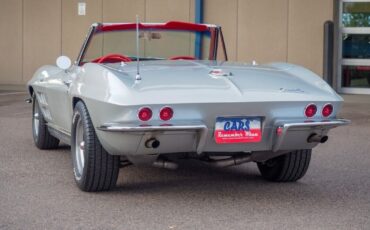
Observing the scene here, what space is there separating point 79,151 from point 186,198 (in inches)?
38.9

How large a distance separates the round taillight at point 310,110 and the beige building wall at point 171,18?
1057cm

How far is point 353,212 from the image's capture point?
5316 mm

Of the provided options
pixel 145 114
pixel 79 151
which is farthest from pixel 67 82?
pixel 145 114

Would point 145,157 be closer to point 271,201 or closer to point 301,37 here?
point 271,201

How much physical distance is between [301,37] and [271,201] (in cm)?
1064

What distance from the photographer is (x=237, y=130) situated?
525 centimetres

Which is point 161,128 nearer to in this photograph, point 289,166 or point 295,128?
point 295,128

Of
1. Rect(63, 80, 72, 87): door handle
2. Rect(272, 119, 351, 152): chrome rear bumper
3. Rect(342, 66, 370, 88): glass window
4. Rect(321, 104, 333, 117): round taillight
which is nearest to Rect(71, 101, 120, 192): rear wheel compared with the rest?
Rect(63, 80, 72, 87): door handle

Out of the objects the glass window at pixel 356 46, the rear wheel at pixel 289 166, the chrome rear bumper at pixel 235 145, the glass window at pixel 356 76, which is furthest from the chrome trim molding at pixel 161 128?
the glass window at pixel 356 46

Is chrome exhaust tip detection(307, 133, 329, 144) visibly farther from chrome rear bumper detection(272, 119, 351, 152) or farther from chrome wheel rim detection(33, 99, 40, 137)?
chrome wheel rim detection(33, 99, 40, 137)

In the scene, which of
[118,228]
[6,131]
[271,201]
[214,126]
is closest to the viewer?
[118,228]

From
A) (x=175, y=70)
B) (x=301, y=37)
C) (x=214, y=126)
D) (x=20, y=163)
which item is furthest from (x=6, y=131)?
(x=301, y=37)

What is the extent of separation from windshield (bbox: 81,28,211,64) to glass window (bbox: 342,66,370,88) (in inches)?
374

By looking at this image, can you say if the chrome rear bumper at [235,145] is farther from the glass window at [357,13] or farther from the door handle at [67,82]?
the glass window at [357,13]
